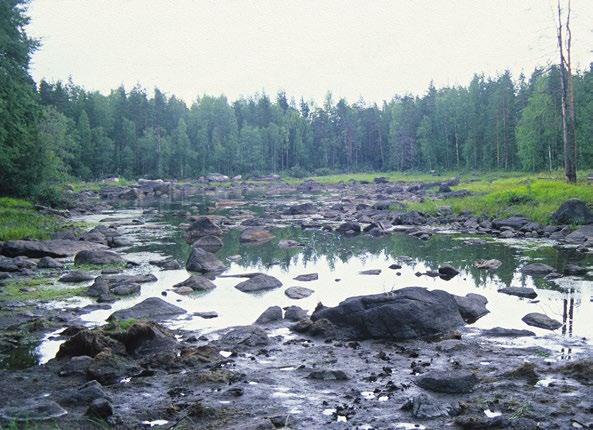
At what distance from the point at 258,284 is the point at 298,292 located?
67.4 inches

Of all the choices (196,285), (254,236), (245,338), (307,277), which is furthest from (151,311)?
(254,236)

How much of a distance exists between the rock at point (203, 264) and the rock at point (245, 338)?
388 inches

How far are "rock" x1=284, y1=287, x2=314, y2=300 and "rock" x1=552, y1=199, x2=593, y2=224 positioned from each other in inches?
791

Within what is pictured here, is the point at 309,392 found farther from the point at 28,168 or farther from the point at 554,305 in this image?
the point at 28,168

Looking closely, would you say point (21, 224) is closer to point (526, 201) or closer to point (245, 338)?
point (245, 338)

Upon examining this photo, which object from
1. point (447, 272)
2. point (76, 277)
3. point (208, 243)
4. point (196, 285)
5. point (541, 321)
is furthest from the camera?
point (208, 243)

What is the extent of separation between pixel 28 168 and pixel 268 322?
41728 mm

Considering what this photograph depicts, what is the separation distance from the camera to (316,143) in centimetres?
15075

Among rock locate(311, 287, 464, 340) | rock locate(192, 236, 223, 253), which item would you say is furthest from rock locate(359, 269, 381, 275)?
rock locate(192, 236, 223, 253)

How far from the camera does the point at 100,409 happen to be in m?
8.73

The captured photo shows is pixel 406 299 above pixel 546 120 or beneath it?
beneath

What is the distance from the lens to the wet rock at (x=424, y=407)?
858 centimetres

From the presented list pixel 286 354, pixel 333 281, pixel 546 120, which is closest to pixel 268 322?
pixel 286 354

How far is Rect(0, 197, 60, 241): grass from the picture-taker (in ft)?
94.5
